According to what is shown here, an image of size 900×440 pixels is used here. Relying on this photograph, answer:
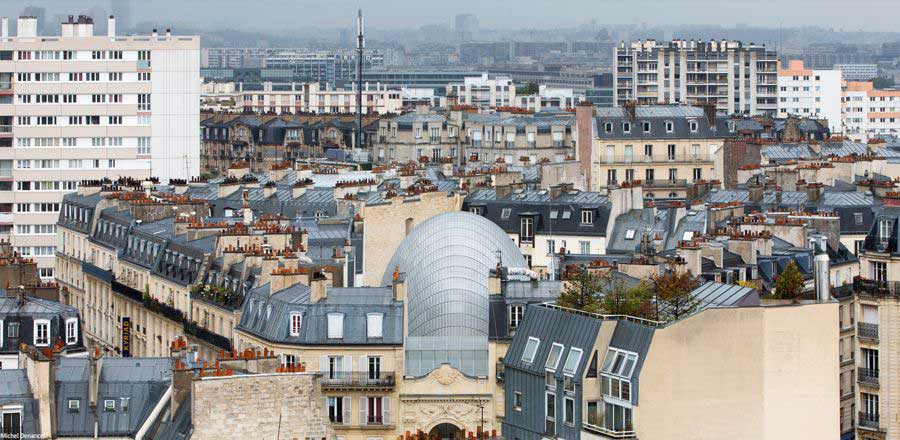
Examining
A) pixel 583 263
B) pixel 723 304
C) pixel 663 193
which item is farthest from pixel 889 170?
pixel 723 304

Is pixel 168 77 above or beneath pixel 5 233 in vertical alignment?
above

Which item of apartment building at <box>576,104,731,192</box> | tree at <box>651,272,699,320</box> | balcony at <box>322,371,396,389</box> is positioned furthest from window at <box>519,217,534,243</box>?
tree at <box>651,272,699,320</box>

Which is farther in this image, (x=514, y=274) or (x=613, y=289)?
(x=514, y=274)

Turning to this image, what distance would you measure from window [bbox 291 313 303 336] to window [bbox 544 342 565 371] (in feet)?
42.7

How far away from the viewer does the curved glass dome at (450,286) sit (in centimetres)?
6675

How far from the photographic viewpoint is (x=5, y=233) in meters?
142

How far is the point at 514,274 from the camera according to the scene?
6956 cm

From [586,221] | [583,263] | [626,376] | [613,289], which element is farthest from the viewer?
[586,221]

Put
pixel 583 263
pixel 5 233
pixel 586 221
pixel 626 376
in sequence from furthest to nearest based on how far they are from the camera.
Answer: pixel 5 233 < pixel 586 221 < pixel 583 263 < pixel 626 376

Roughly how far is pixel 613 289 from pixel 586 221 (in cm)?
3025

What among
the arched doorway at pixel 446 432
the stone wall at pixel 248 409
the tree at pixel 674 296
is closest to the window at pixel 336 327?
the arched doorway at pixel 446 432

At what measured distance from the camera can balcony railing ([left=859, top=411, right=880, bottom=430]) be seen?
66312 mm

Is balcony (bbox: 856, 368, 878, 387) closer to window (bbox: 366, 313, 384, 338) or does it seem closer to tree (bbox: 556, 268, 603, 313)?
tree (bbox: 556, 268, 603, 313)

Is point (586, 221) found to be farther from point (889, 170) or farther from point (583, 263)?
point (889, 170)
